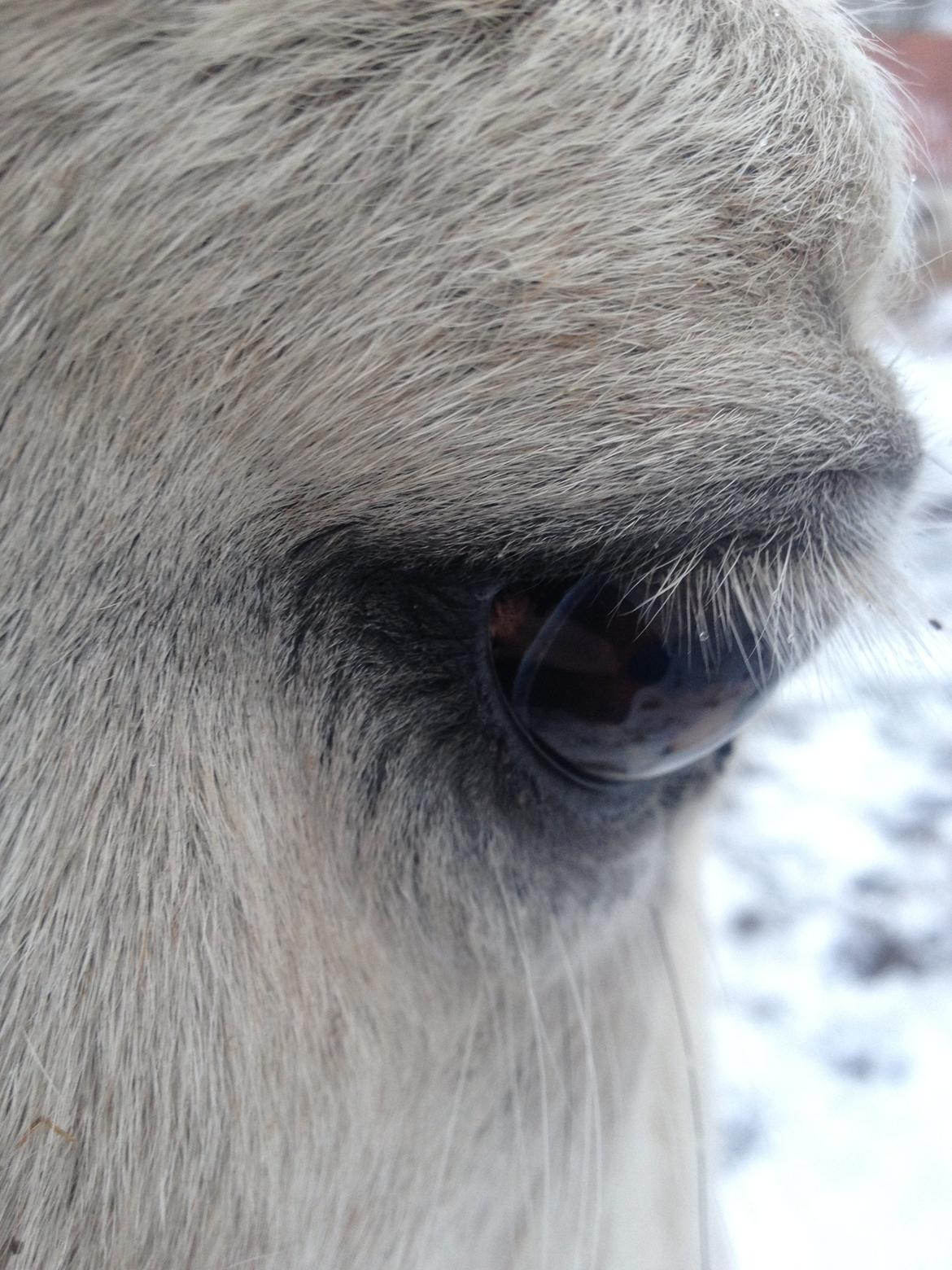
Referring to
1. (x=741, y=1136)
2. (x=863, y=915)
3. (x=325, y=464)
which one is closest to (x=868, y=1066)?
(x=741, y=1136)

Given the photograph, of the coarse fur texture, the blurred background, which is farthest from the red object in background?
the coarse fur texture

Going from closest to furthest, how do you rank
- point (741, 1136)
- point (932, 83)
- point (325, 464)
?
point (325, 464) < point (932, 83) < point (741, 1136)

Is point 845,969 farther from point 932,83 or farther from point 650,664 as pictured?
point 650,664

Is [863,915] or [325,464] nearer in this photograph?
[325,464]

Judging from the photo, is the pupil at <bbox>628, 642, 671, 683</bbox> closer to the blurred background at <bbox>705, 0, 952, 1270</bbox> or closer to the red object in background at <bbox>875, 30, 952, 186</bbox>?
the blurred background at <bbox>705, 0, 952, 1270</bbox>

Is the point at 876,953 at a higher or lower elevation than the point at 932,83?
lower

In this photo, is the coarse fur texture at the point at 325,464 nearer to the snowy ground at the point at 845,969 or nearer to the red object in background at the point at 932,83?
the snowy ground at the point at 845,969
